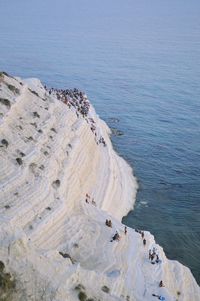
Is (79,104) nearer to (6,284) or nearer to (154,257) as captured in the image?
(154,257)

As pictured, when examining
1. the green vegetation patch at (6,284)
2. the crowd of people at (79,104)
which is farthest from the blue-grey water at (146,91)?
the green vegetation patch at (6,284)

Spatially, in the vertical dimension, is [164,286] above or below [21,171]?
below

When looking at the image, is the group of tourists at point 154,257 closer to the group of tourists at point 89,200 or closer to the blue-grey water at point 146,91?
the blue-grey water at point 146,91

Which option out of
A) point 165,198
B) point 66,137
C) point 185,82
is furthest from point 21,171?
point 185,82

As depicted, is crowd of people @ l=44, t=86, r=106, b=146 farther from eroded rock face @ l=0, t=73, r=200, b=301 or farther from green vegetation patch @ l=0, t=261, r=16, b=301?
green vegetation patch @ l=0, t=261, r=16, b=301

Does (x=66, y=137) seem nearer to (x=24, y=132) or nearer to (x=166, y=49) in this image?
(x=24, y=132)

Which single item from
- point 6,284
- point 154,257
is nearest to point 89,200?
point 154,257
